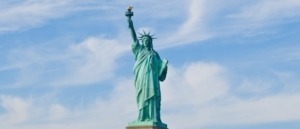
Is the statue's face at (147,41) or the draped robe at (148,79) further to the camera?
the statue's face at (147,41)

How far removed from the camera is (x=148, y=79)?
30.3 m

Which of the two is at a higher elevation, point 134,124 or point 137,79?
point 137,79

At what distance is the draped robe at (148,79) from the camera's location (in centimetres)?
3005

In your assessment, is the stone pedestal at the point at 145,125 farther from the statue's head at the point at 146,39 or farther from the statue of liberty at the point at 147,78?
the statue's head at the point at 146,39

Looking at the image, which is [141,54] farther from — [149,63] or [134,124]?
[134,124]

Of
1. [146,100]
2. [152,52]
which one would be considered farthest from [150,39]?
[146,100]

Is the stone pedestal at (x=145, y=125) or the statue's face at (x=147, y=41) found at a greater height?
the statue's face at (x=147, y=41)

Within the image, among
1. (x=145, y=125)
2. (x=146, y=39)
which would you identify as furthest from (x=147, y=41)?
(x=145, y=125)

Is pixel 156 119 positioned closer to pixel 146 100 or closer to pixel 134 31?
pixel 146 100

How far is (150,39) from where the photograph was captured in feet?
101

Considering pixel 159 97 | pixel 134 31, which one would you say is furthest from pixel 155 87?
pixel 134 31

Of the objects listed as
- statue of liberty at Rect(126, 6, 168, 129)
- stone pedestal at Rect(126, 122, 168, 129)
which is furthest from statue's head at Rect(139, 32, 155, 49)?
stone pedestal at Rect(126, 122, 168, 129)

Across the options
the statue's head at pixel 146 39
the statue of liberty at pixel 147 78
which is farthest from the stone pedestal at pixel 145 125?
the statue's head at pixel 146 39

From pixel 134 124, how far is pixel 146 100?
1.03 meters
